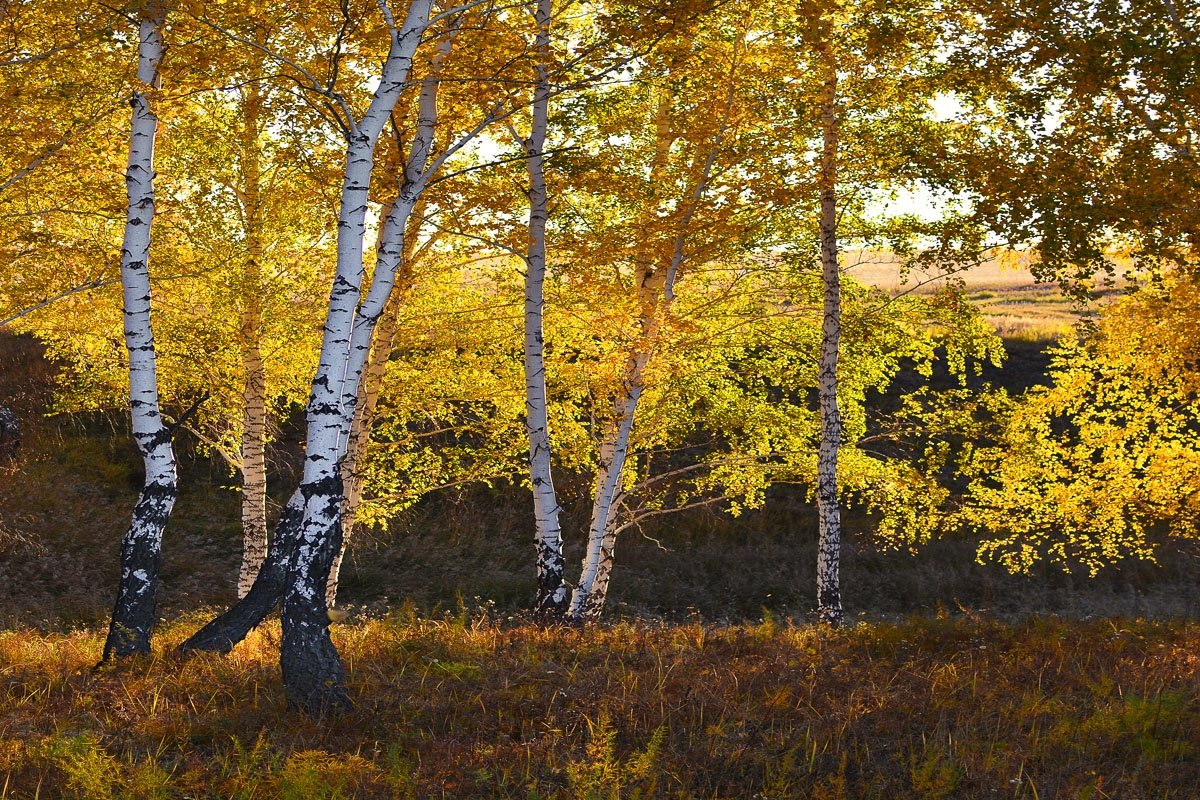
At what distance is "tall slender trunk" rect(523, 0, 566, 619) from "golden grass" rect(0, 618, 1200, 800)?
69.0 inches

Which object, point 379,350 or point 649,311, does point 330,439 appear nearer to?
point 649,311

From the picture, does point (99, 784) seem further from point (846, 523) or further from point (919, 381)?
point (919, 381)

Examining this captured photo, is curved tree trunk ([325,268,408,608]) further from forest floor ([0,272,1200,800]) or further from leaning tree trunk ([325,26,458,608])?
forest floor ([0,272,1200,800])

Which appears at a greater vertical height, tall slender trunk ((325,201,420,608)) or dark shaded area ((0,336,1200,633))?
tall slender trunk ((325,201,420,608))

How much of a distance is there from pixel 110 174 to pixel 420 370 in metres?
5.25

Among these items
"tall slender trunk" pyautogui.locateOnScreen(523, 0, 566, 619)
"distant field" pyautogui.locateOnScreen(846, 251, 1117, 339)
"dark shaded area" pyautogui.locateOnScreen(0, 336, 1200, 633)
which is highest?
"distant field" pyautogui.locateOnScreen(846, 251, 1117, 339)

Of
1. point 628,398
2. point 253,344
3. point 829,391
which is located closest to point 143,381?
point 253,344

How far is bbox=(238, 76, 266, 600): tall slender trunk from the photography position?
13914 millimetres

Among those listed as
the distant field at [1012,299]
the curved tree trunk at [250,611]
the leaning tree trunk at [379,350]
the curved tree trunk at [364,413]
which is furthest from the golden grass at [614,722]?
the distant field at [1012,299]

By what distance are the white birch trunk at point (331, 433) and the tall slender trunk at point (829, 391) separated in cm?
740

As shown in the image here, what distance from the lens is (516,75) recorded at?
10.5 meters

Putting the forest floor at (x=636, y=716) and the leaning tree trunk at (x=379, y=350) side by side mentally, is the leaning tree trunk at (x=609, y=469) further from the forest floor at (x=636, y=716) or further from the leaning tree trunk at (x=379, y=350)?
the leaning tree trunk at (x=379, y=350)

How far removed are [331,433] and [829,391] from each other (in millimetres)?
8028

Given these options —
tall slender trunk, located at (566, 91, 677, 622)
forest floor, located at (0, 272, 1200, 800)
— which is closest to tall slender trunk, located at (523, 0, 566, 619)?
forest floor, located at (0, 272, 1200, 800)
